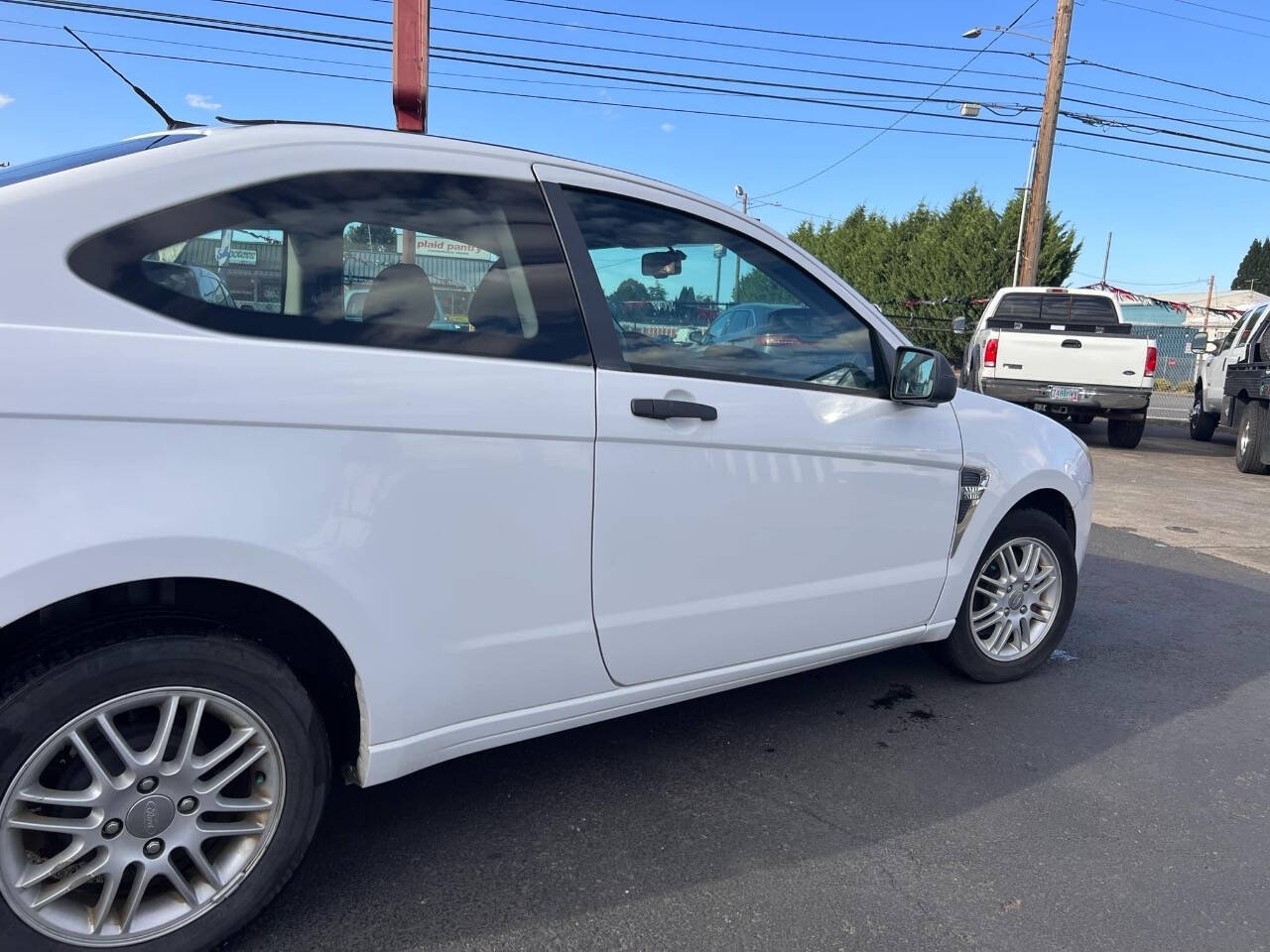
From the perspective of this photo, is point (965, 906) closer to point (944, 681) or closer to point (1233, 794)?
point (1233, 794)

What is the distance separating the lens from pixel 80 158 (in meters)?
2.19

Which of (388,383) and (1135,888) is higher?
(388,383)

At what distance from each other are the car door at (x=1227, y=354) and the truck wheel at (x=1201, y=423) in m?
0.37

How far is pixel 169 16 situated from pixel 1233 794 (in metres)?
16.1

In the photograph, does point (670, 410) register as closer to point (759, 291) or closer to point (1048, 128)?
point (759, 291)

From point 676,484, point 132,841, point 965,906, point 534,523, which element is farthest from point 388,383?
point 965,906

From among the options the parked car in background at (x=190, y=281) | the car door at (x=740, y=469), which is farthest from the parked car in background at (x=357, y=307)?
the car door at (x=740, y=469)

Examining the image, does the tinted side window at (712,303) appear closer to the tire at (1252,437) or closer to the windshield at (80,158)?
the windshield at (80,158)

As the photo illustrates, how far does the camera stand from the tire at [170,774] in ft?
5.98

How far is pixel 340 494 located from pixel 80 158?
3.34 feet

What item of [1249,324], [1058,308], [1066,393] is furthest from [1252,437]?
[1058,308]

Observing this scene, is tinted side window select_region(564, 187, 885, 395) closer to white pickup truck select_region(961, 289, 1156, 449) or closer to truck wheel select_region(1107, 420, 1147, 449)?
white pickup truck select_region(961, 289, 1156, 449)

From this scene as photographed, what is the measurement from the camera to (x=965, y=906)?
2.41m

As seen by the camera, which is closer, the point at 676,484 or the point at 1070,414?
the point at 676,484
